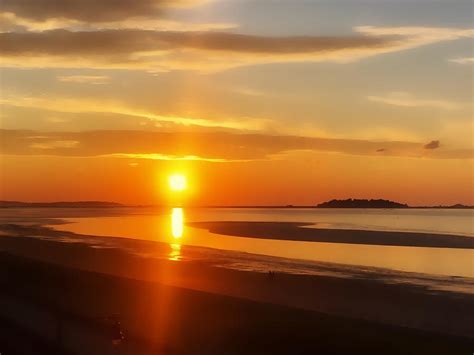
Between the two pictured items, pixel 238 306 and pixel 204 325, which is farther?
pixel 238 306

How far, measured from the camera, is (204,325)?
1747 cm

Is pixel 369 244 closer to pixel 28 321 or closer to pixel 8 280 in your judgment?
pixel 8 280

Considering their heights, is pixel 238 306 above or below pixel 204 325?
above

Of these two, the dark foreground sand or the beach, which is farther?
the beach

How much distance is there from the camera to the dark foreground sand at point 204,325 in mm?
12828

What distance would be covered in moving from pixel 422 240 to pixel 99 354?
50846 mm

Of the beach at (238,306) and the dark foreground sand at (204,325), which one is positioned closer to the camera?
the dark foreground sand at (204,325)

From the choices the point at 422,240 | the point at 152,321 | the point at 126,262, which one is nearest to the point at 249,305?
the point at 152,321

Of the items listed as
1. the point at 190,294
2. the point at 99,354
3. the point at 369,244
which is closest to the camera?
the point at 99,354

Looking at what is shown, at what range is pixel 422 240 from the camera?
5844 centimetres

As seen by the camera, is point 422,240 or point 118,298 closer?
point 118,298

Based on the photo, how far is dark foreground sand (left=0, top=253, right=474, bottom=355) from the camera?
42.1 feet

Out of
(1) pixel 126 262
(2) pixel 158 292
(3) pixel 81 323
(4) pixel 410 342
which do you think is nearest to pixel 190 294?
(2) pixel 158 292

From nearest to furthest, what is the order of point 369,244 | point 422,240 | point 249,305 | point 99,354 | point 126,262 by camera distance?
point 99,354 → point 249,305 → point 126,262 → point 369,244 → point 422,240
